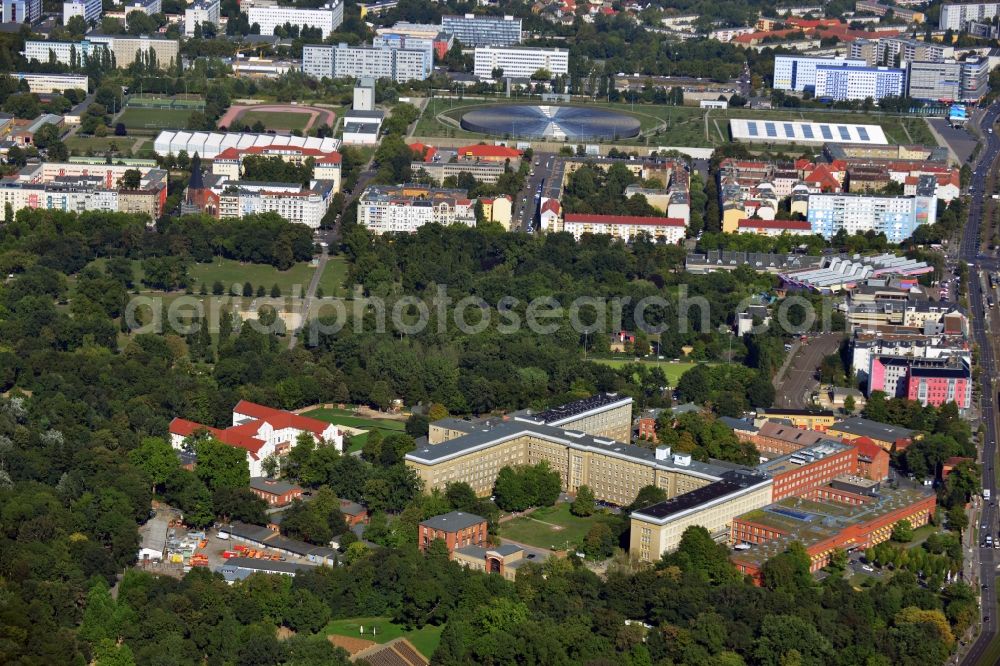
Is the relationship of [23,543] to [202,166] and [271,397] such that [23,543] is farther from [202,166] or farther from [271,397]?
[202,166]

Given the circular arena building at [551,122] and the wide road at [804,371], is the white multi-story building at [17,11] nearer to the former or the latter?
the circular arena building at [551,122]

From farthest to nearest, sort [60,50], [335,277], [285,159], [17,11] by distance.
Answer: [17,11], [60,50], [285,159], [335,277]

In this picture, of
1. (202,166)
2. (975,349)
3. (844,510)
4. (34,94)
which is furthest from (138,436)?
(34,94)

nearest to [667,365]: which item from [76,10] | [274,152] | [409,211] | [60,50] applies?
[409,211]

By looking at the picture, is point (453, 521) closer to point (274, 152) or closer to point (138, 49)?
point (274, 152)

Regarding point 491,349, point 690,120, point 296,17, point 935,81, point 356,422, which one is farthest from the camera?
point 296,17

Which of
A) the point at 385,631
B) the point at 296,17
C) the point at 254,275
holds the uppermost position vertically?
the point at 296,17

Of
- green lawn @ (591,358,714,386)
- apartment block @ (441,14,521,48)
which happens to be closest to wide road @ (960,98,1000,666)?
green lawn @ (591,358,714,386)

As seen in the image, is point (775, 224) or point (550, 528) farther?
point (775, 224)

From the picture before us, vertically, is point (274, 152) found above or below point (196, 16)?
below
